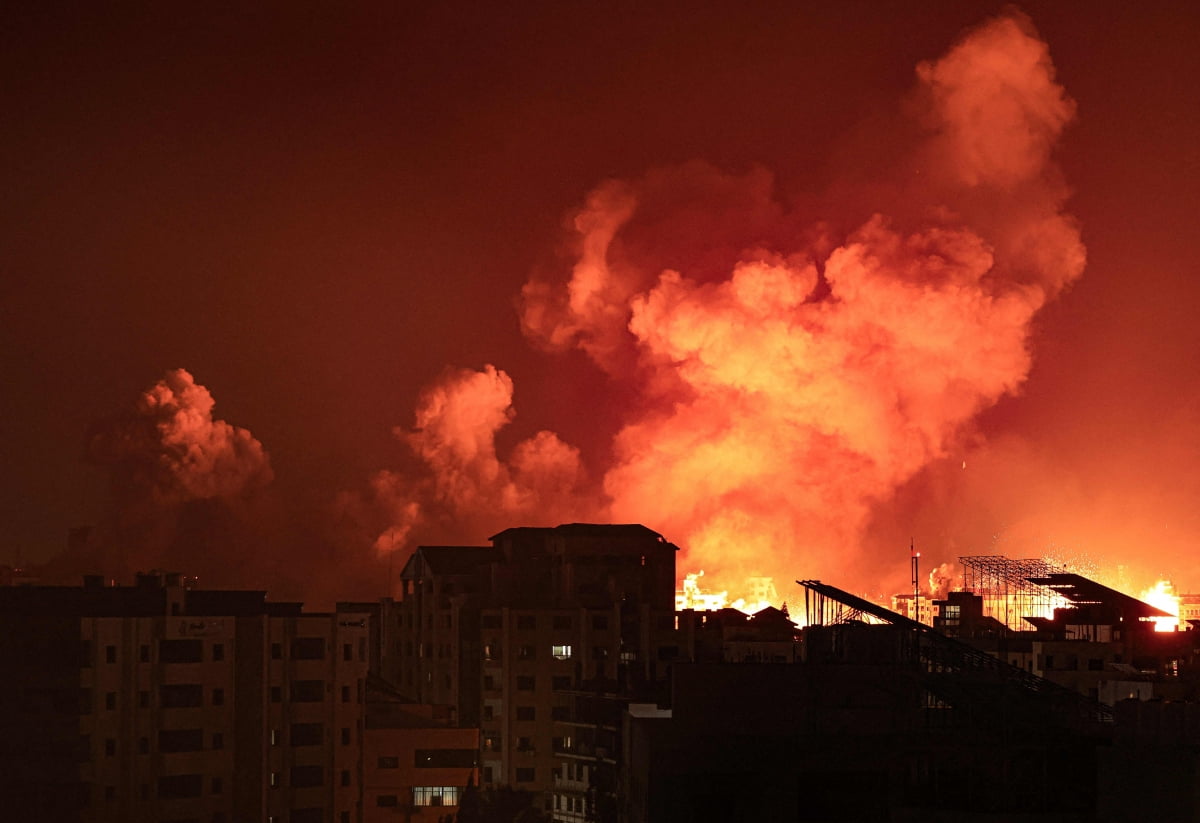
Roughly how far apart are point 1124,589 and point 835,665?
185 feet

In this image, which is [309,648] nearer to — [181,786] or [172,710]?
[172,710]

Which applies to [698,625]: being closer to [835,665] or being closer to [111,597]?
[111,597]

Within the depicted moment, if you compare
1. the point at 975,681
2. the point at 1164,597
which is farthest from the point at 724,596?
the point at 975,681

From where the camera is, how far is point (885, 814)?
3503cm

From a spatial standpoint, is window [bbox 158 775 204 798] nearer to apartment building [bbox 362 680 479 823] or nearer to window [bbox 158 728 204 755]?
window [bbox 158 728 204 755]

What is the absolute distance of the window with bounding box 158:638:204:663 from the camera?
51.9 meters

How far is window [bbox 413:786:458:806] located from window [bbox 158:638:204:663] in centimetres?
792

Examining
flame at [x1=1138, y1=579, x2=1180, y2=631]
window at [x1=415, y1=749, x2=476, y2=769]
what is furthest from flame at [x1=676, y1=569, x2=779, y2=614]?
window at [x1=415, y1=749, x2=476, y2=769]

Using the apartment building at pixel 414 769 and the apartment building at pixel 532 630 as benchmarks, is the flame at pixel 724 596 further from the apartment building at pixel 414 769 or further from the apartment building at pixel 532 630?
the apartment building at pixel 414 769

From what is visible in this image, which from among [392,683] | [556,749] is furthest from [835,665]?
[392,683]

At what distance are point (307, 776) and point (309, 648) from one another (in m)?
3.18

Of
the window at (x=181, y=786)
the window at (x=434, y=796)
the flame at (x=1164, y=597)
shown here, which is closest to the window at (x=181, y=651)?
the window at (x=181, y=786)

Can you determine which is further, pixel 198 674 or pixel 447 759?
pixel 447 759

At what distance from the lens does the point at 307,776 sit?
53812mm
